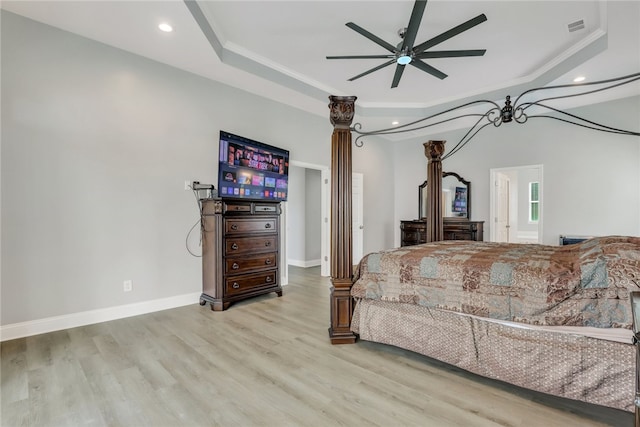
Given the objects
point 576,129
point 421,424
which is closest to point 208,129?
point 421,424

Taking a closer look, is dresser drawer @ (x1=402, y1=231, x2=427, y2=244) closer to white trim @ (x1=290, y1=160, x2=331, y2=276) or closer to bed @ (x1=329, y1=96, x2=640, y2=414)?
white trim @ (x1=290, y1=160, x2=331, y2=276)

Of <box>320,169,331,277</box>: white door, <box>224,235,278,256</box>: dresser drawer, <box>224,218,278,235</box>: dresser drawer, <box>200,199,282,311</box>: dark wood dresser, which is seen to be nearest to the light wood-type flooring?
<box>200,199,282,311</box>: dark wood dresser

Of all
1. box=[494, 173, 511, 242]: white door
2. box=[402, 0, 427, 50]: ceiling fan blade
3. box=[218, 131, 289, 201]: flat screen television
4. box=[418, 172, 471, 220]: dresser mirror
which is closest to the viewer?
box=[402, 0, 427, 50]: ceiling fan blade

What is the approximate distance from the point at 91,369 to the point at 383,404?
1998 mm

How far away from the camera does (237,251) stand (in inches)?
Answer: 138

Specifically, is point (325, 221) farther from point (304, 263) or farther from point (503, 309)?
point (503, 309)

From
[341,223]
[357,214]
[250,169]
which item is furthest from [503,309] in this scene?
[357,214]

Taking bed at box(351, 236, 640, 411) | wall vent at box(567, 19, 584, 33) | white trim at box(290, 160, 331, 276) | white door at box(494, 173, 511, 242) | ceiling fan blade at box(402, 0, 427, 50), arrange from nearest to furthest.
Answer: bed at box(351, 236, 640, 411)
ceiling fan blade at box(402, 0, 427, 50)
wall vent at box(567, 19, 584, 33)
white trim at box(290, 160, 331, 276)
white door at box(494, 173, 511, 242)

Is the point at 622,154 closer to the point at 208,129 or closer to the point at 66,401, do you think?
the point at 208,129

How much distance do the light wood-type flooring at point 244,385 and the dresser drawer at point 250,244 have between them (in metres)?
0.97

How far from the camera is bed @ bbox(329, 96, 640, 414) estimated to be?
1531 mm

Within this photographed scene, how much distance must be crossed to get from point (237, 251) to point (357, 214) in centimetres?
301

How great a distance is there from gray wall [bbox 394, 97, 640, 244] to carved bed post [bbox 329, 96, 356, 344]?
407 centimetres

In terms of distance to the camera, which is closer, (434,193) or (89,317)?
(89,317)
